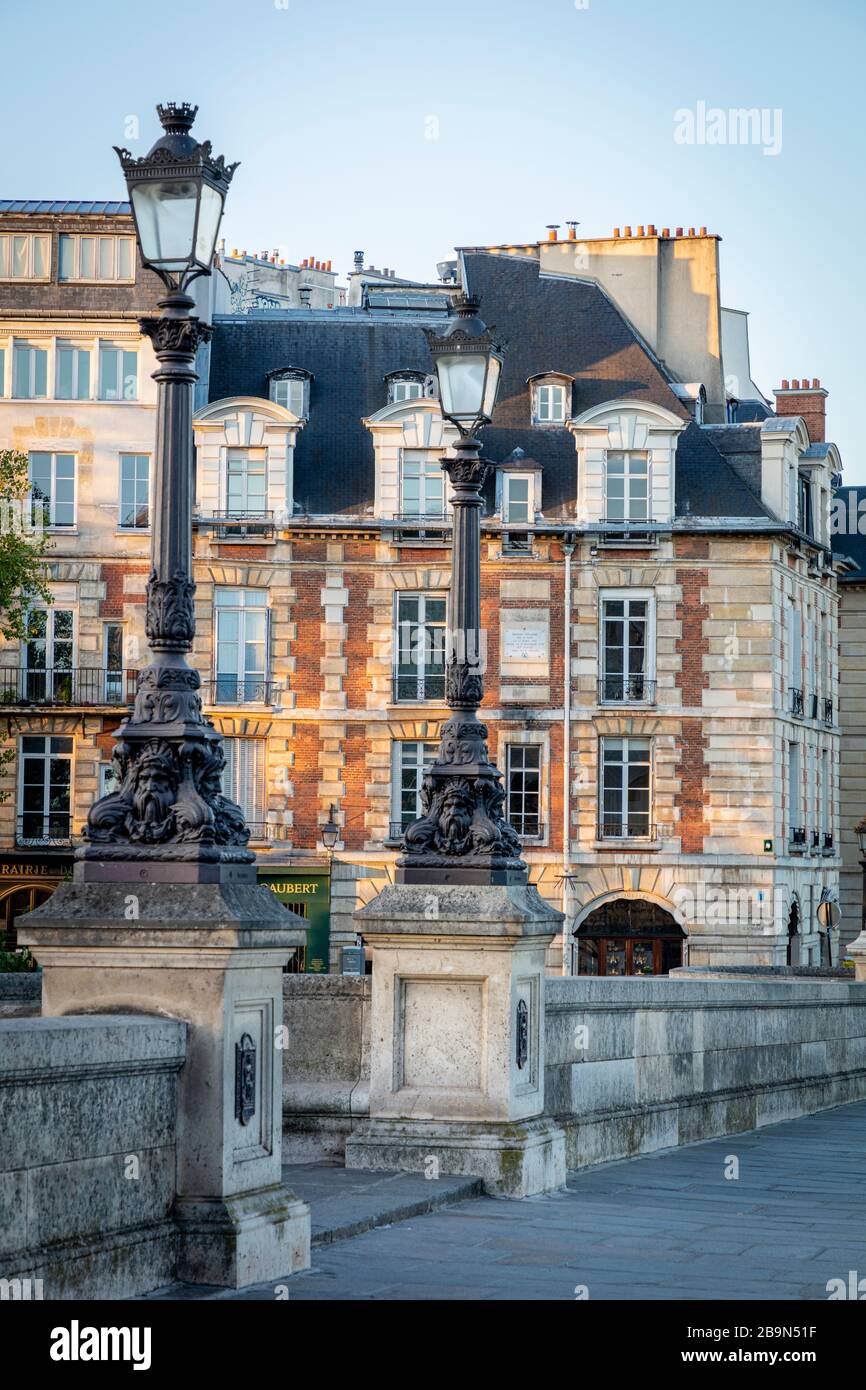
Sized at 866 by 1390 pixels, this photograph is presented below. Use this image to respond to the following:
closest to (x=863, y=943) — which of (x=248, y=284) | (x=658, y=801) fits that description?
(x=658, y=801)

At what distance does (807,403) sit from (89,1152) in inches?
1749

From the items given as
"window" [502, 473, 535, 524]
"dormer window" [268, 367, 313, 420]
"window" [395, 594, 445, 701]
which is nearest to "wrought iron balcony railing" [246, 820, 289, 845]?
"window" [395, 594, 445, 701]

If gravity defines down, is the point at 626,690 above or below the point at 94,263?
below

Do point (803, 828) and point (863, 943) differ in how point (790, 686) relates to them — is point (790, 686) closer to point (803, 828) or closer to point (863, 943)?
point (803, 828)

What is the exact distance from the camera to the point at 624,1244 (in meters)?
10.1

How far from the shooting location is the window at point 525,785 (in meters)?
43.8

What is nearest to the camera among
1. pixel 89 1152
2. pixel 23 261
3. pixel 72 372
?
pixel 89 1152

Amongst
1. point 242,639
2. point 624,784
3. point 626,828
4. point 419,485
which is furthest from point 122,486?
point 626,828

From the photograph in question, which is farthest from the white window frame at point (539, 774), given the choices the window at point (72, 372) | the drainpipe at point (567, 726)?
the window at point (72, 372)

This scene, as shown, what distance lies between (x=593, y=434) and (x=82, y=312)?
34.2 feet

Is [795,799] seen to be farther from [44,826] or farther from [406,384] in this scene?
[44,826]

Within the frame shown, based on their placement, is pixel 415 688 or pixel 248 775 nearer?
pixel 248 775

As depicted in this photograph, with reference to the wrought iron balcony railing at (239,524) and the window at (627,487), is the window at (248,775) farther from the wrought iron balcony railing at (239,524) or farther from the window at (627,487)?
the window at (627,487)
